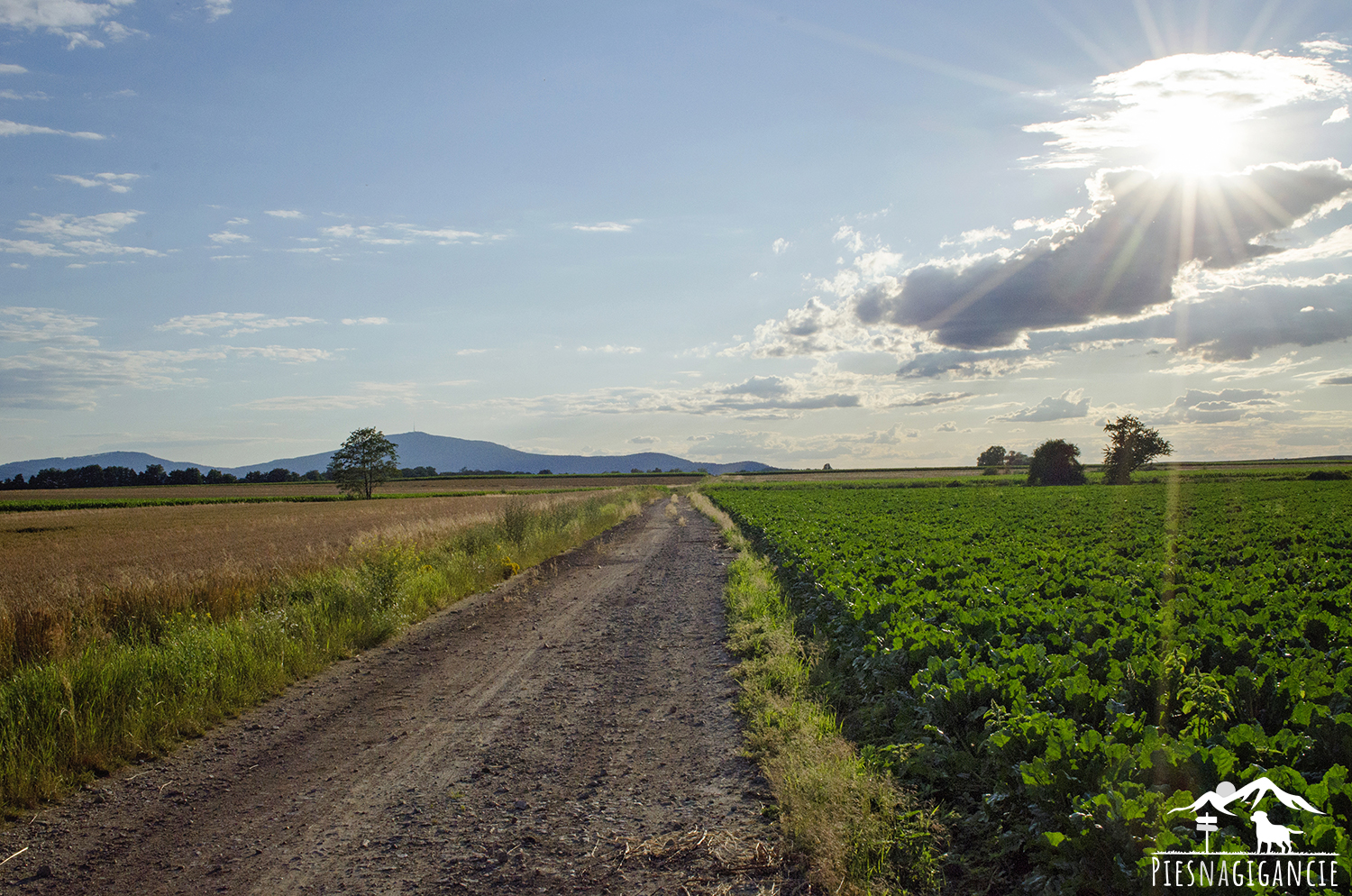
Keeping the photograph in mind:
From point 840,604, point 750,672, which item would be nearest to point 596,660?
point 750,672

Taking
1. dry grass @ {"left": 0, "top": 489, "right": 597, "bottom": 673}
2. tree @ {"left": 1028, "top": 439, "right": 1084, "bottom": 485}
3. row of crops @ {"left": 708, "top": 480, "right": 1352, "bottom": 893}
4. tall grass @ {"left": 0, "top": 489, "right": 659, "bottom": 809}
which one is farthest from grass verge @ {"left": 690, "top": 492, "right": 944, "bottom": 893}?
tree @ {"left": 1028, "top": 439, "right": 1084, "bottom": 485}

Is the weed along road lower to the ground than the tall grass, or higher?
lower

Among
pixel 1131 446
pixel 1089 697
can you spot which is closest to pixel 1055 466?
pixel 1131 446

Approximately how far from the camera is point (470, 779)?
5.57 meters

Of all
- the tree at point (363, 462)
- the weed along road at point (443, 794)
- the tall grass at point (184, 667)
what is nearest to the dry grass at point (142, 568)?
the tall grass at point (184, 667)

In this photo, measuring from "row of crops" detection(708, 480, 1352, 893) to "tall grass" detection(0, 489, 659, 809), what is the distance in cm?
687

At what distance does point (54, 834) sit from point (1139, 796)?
715 centimetres

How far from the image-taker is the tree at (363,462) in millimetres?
78750

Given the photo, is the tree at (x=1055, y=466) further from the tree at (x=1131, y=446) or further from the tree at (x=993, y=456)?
the tree at (x=993, y=456)

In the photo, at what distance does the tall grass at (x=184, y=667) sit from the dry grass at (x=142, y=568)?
372mm

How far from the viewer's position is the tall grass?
228 inches

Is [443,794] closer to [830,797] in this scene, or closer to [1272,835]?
[830,797]

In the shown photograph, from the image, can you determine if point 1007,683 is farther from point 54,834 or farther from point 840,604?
point 54,834

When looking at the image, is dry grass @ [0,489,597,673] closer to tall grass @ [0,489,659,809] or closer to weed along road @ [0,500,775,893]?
tall grass @ [0,489,659,809]
